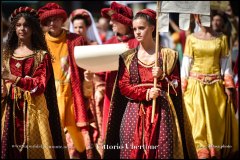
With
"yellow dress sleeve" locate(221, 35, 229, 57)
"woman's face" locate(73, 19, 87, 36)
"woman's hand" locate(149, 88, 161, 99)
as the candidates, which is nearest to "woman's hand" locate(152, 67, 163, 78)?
"woman's hand" locate(149, 88, 161, 99)

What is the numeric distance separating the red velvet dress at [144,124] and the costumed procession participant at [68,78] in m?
1.45

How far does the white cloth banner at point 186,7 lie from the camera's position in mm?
8094

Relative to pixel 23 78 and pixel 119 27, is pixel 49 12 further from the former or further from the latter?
pixel 23 78

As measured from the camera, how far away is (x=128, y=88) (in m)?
7.60

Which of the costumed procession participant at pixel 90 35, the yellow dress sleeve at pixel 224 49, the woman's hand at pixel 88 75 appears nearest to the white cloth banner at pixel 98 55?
the woman's hand at pixel 88 75

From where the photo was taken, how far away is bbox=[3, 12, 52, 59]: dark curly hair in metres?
7.70

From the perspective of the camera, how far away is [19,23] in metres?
7.68

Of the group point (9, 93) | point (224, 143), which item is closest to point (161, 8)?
point (9, 93)

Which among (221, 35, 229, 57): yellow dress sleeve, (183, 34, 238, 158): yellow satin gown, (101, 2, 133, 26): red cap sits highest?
(101, 2, 133, 26): red cap

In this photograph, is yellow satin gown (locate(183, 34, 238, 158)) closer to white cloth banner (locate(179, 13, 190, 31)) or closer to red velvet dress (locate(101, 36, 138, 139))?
red velvet dress (locate(101, 36, 138, 139))

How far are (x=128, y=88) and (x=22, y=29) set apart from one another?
1.22m

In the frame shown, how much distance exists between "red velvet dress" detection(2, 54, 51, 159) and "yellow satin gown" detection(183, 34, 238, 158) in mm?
2520

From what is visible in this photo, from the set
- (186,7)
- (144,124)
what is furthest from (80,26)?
(144,124)

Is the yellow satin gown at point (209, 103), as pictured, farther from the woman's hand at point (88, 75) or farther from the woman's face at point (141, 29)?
the woman's face at point (141, 29)
